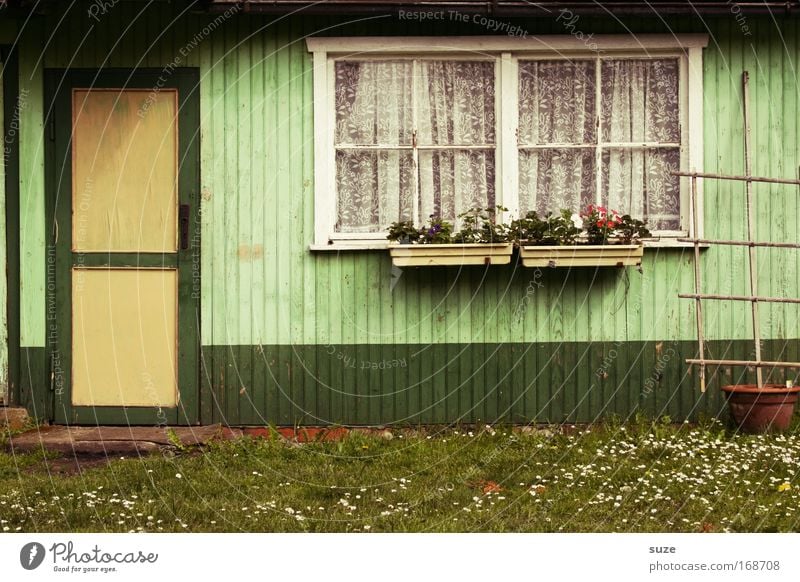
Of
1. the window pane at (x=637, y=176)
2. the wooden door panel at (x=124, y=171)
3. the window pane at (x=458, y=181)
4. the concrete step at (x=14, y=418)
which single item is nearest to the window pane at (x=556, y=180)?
the window pane at (x=637, y=176)

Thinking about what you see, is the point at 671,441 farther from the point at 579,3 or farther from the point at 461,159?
the point at 579,3

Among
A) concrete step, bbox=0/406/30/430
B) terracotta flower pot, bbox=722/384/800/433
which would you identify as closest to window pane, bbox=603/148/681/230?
terracotta flower pot, bbox=722/384/800/433

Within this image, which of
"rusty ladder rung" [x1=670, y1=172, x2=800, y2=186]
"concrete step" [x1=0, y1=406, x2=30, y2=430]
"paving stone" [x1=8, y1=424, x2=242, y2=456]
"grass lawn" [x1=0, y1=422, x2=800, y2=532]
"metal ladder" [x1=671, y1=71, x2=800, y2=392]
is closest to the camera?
"grass lawn" [x1=0, y1=422, x2=800, y2=532]

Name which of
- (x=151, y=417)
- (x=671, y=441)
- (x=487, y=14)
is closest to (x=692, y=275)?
(x=671, y=441)

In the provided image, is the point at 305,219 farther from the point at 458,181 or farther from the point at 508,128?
the point at 508,128

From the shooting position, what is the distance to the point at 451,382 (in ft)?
26.1

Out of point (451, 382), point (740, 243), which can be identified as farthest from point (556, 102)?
point (451, 382)

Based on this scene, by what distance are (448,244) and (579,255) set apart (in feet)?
3.00

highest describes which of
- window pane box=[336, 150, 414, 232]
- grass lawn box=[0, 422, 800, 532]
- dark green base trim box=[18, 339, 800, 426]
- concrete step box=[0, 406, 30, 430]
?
window pane box=[336, 150, 414, 232]

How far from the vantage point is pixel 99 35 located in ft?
26.1

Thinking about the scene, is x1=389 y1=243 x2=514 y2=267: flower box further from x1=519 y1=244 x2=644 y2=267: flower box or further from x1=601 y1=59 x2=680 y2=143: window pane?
x1=601 y1=59 x2=680 y2=143: window pane

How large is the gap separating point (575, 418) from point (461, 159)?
205 cm

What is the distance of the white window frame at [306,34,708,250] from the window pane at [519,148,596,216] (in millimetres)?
101

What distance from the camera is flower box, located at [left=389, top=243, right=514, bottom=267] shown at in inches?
299
